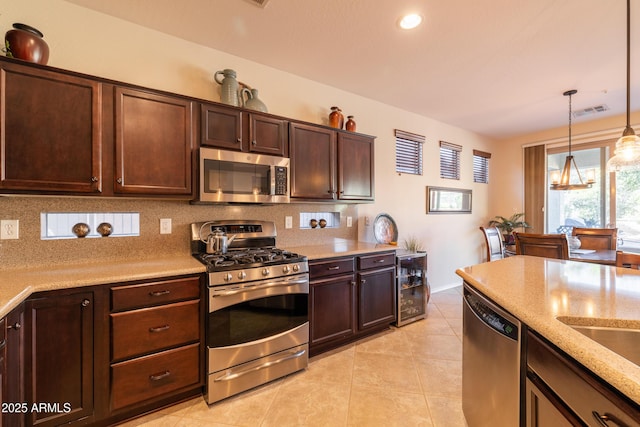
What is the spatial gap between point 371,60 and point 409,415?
9.49ft

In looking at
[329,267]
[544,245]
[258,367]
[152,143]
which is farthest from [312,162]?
[544,245]

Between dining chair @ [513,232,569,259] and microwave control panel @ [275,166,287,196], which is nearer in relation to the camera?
microwave control panel @ [275,166,287,196]

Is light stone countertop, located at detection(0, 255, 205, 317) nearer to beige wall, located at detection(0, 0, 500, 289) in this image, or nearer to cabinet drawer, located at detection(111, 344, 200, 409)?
beige wall, located at detection(0, 0, 500, 289)

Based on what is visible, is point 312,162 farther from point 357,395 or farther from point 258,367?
point 357,395

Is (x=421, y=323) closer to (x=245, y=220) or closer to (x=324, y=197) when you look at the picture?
(x=324, y=197)

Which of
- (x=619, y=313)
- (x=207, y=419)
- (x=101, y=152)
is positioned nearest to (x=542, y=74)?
(x=619, y=313)

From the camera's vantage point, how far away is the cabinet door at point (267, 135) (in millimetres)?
2301

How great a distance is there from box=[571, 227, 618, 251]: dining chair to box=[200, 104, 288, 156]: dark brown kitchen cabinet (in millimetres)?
4038

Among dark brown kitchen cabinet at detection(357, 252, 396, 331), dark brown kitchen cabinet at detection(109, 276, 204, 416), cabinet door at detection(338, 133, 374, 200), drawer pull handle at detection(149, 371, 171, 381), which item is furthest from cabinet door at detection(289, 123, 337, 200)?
drawer pull handle at detection(149, 371, 171, 381)

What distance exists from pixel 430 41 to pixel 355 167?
4.19 feet

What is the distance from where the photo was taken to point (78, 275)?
1.58m

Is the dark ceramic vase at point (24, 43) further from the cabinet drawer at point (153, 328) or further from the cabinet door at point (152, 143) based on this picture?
the cabinet drawer at point (153, 328)

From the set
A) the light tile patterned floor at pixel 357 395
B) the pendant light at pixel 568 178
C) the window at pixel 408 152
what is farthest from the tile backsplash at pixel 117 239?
the pendant light at pixel 568 178

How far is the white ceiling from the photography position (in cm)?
193
